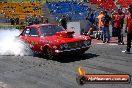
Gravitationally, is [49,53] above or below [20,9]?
below

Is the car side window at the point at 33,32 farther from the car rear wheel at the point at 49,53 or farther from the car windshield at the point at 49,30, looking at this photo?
the car rear wheel at the point at 49,53

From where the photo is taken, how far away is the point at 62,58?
1283 cm

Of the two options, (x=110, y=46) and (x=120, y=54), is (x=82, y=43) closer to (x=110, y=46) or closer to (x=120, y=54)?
(x=120, y=54)

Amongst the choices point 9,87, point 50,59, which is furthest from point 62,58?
point 9,87

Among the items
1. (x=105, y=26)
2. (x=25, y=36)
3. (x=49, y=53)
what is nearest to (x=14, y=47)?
(x=25, y=36)

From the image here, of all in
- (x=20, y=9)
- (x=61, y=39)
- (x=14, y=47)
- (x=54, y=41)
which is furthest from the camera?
(x=20, y=9)

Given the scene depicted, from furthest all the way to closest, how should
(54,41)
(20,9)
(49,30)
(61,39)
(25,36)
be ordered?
1. (20,9)
2. (25,36)
3. (49,30)
4. (61,39)
5. (54,41)

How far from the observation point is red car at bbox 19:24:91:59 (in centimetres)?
1191

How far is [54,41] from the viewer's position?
39.4 feet

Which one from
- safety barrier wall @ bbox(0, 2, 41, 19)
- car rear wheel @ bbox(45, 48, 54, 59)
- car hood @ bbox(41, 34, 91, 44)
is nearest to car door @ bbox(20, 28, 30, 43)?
car hood @ bbox(41, 34, 91, 44)

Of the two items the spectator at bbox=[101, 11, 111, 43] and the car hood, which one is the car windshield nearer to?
the car hood

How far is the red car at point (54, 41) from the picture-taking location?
11914mm

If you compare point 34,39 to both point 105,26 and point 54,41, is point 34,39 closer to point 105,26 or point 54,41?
point 54,41

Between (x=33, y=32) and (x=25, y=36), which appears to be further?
(x=25, y=36)
